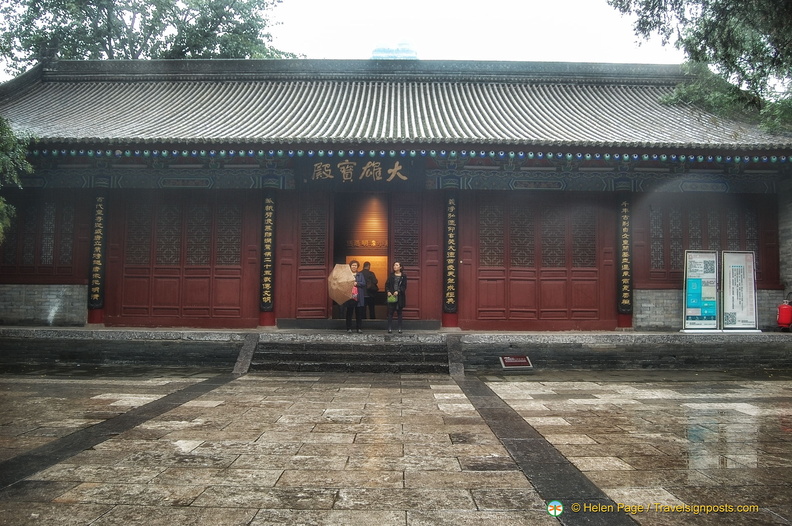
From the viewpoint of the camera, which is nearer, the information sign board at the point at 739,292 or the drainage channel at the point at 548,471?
the drainage channel at the point at 548,471

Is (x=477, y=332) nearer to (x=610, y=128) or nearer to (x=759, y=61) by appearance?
(x=610, y=128)

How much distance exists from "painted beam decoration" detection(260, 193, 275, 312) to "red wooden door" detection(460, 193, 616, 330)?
397 centimetres

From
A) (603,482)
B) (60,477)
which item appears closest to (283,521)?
(60,477)

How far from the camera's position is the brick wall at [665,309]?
10.4 metres

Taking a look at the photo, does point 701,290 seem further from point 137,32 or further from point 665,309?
point 137,32

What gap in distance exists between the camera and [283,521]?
286 cm

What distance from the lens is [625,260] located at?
10.4 meters

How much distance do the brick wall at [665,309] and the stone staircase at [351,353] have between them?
4486mm

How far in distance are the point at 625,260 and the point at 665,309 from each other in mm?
1360

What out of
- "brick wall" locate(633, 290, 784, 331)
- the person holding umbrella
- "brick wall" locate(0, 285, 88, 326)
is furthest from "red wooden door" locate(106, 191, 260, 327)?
"brick wall" locate(633, 290, 784, 331)

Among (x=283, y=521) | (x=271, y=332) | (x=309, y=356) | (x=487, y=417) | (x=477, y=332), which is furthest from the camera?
(x=477, y=332)

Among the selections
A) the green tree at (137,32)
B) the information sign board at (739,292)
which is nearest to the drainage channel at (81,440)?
the information sign board at (739,292)

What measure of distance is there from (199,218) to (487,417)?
788 centimetres

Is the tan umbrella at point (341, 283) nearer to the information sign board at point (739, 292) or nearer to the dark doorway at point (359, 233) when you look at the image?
the dark doorway at point (359, 233)
